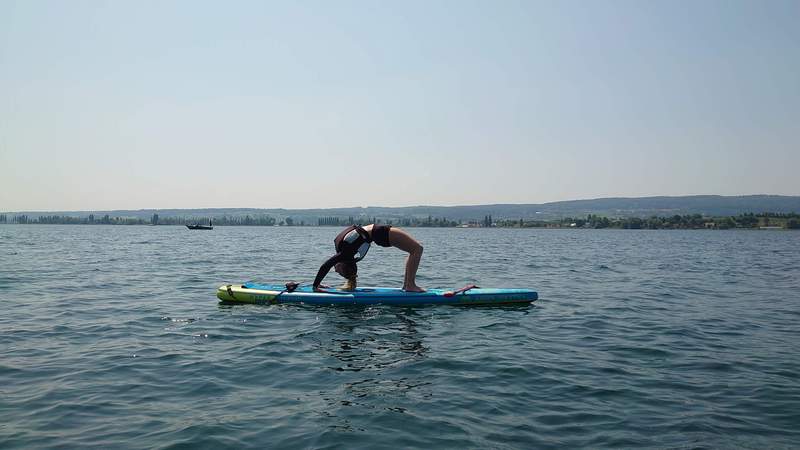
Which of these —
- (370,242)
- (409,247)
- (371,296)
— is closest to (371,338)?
(371,296)

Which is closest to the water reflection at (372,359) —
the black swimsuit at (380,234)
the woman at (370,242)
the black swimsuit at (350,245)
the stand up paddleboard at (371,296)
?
the stand up paddleboard at (371,296)

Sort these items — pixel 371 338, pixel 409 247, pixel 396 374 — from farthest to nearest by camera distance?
pixel 409 247
pixel 371 338
pixel 396 374

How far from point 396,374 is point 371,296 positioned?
6.25m

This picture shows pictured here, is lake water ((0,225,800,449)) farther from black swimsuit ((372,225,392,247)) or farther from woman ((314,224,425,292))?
black swimsuit ((372,225,392,247))

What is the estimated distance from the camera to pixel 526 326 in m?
12.4

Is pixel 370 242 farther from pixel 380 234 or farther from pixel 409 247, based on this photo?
pixel 409 247

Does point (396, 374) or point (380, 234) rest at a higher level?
point (380, 234)

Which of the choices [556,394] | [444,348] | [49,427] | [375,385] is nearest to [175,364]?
[49,427]

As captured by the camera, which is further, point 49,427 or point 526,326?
point 526,326

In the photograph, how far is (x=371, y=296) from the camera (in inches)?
574

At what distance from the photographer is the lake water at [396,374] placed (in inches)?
239

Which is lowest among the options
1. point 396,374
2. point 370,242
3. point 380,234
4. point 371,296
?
point 396,374

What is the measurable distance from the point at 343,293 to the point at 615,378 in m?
8.08

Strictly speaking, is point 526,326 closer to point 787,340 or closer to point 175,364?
point 787,340
